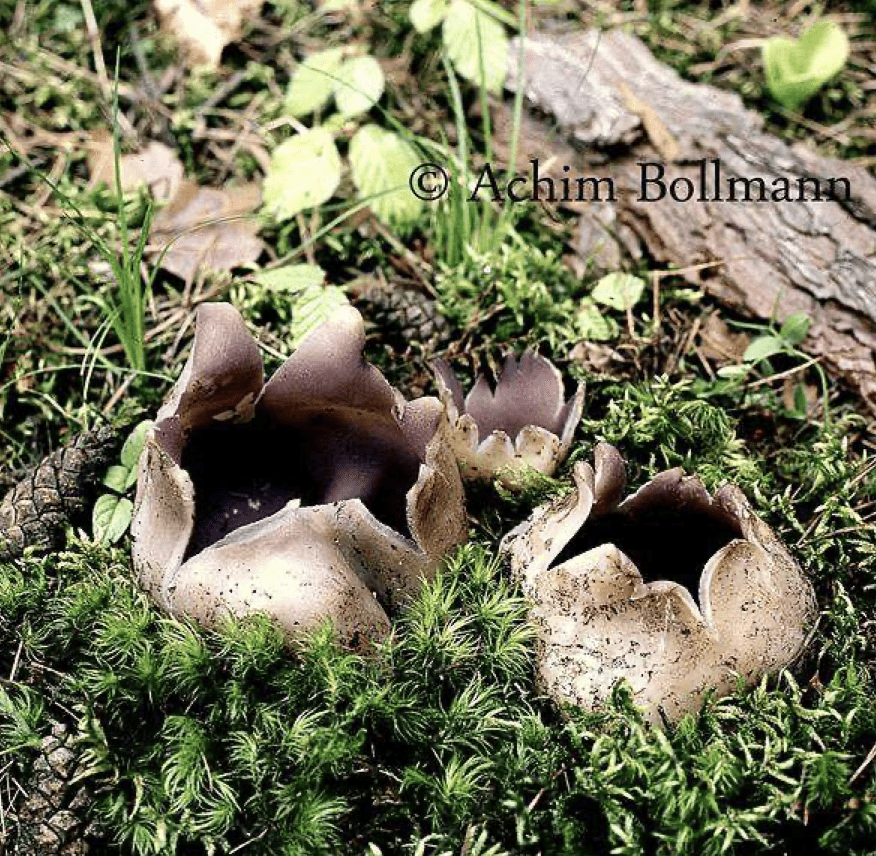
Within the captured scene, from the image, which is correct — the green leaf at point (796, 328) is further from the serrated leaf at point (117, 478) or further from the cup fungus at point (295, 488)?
the serrated leaf at point (117, 478)

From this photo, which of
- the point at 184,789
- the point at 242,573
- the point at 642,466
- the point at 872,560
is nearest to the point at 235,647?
the point at 242,573

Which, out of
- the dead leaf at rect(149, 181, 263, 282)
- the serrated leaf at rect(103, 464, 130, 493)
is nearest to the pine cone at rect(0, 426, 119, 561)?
the serrated leaf at rect(103, 464, 130, 493)

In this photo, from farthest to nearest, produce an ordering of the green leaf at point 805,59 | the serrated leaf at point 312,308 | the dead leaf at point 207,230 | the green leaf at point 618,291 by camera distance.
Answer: the green leaf at point 805,59 < the dead leaf at point 207,230 < the green leaf at point 618,291 < the serrated leaf at point 312,308

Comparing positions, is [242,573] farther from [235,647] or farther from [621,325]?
[621,325]

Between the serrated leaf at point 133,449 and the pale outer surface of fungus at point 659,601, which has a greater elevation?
the pale outer surface of fungus at point 659,601

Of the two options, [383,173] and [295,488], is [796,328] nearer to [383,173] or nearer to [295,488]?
[383,173]

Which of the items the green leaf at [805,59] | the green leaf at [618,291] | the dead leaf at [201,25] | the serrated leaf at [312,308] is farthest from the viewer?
the dead leaf at [201,25]

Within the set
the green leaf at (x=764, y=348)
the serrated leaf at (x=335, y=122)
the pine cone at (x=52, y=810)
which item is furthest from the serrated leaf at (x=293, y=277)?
the pine cone at (x=52, y=810)

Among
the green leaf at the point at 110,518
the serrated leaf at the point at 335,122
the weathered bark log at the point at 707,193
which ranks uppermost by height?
the serrated leaf at the point at 335,122
